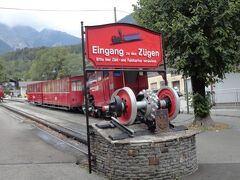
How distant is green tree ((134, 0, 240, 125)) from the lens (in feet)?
46.5

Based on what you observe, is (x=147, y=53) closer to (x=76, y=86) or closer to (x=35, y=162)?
(x=35, y=162)

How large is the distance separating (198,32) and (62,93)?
→ 1989 centimetres

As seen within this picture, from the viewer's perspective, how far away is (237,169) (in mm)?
8430

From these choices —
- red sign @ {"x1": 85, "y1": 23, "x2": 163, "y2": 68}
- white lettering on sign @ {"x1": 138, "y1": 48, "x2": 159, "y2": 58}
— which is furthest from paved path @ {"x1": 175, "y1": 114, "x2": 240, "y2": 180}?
white lettering on sign @ {"x1": 138, "y1": 48, "x2": 159, "y2": 58}

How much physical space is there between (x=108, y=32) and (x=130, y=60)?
819 mm

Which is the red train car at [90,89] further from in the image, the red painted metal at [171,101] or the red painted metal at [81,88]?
the red painted metal at [171,101]

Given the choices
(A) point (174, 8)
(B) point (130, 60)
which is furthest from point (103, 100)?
(B) point (130, 60)

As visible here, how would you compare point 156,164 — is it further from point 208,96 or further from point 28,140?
point 208,96

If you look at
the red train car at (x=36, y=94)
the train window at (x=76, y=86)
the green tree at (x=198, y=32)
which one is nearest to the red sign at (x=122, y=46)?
the green tree at (x=198, y=32)

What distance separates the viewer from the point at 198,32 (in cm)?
1420

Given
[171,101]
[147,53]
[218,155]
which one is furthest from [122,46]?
[218,155]

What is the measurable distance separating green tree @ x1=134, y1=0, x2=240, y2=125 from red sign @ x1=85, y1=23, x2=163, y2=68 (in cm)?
474

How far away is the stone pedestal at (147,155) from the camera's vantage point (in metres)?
7.89

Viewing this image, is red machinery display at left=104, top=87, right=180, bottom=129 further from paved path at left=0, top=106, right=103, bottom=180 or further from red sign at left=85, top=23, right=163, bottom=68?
paved path at left=0, top=106, right=103, bottom=180
